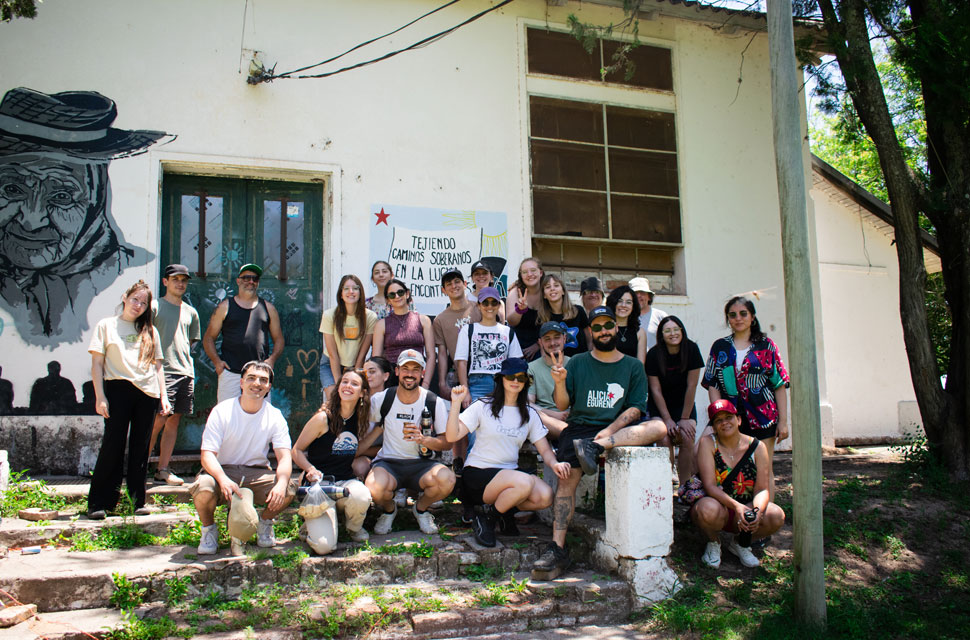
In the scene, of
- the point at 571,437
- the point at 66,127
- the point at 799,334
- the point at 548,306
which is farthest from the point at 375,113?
the point at 799,334

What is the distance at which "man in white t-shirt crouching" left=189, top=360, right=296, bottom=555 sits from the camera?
4582 millimetres

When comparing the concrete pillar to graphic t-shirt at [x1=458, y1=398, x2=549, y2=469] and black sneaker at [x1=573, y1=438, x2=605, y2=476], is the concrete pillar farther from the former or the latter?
graphic t-shirt at [x1=458, y1=398, x2=549, y2=469]

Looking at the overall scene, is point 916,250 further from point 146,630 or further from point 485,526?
point 146,630

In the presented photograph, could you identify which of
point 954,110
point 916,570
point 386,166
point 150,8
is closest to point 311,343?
point 386,166

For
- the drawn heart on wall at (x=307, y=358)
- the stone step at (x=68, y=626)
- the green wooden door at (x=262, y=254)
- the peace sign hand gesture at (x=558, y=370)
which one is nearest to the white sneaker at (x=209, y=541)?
the stone step at (x=68, y=626)

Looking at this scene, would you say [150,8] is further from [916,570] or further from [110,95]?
[916,570]

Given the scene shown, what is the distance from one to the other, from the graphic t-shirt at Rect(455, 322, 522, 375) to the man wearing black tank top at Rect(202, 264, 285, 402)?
5.38ft

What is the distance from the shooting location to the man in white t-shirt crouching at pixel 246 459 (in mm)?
4582

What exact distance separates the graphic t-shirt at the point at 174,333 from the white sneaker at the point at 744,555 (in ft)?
14.6

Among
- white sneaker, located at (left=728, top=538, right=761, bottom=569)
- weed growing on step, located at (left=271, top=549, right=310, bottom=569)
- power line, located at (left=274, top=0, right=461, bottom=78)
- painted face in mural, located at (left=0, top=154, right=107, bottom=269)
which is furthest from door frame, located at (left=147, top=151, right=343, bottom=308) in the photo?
white sneaker, located at (left=728, top=538, right=761, bottom=569)

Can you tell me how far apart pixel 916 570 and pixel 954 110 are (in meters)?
4.36

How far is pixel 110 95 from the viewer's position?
7031 millimetres

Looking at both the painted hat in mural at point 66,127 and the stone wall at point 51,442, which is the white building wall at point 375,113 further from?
the stone wall at point 51,442

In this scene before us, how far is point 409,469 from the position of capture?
5.18 m
